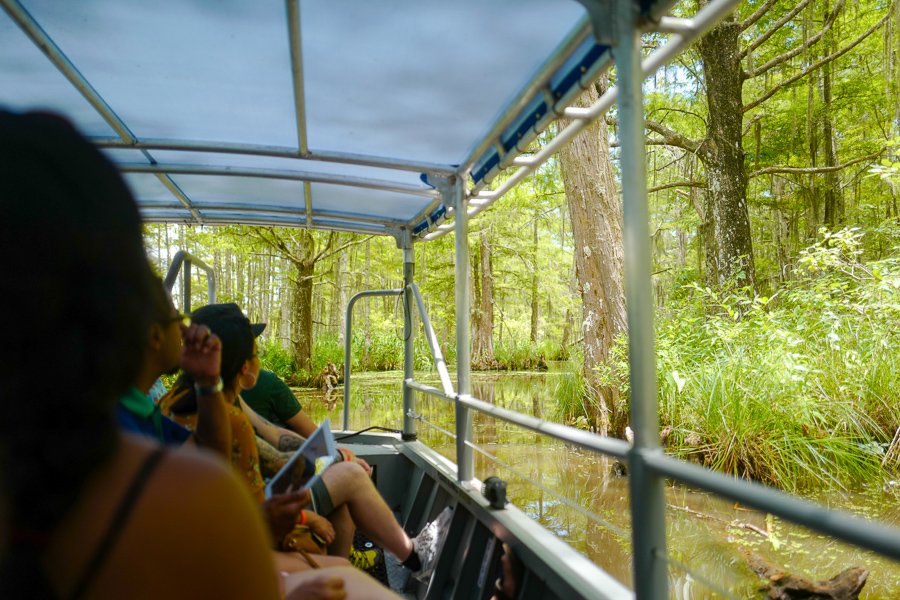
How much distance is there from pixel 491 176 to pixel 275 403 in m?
1.61

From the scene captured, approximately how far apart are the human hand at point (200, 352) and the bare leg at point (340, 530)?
1553 mm

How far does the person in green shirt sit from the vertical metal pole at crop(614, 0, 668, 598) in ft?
6.97

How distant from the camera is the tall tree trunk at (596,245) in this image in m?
8.79

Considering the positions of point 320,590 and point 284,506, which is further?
point 284,506

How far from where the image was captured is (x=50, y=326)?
0.62 meters

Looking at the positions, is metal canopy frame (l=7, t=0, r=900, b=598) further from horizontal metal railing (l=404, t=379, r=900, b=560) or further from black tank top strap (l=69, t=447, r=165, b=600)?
black tank top strap (l=69, t=447, r=165, b=600)

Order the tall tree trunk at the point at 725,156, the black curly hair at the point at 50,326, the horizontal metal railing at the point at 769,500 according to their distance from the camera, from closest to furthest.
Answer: the black curly hair at the point at 50,326, the horizontal metal railing at the point at 769,500, the tall tree trunk at the point at 725,156

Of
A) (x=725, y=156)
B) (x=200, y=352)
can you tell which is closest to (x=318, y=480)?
(x=200, y=352)

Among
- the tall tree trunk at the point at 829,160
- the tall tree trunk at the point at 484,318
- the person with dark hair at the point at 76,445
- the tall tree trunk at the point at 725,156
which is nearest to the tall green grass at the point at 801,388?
the tall tree trunk at the point at 725,156

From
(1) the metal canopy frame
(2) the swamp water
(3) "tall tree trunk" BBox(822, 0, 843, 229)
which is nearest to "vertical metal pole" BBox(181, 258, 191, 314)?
(1) the metal canopy frame

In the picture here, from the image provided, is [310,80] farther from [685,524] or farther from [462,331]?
A: [685,524]

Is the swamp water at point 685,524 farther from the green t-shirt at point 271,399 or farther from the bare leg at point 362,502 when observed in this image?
the green t-shirt at point 271,399

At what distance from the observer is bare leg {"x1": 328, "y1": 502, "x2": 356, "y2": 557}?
2.80 meters

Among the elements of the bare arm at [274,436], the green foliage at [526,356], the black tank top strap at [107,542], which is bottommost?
the green foliage at [526,356]
